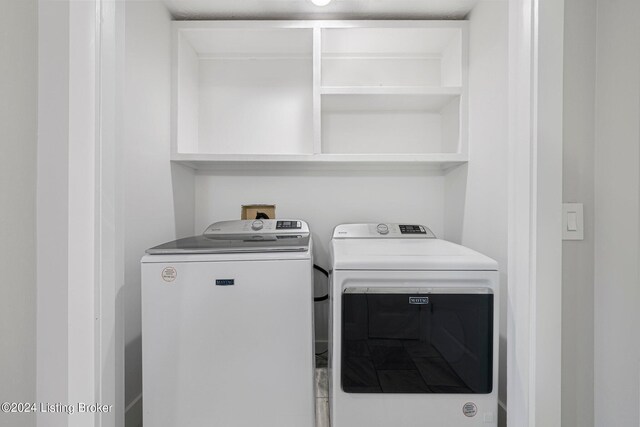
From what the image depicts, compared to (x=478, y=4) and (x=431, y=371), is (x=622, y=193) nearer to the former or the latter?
(x=431, y=371)

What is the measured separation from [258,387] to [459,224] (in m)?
1.40

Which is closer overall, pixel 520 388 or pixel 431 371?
pixel 520 388

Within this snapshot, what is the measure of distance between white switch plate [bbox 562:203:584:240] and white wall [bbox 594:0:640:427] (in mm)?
56

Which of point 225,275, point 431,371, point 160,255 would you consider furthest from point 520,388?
point 160,255

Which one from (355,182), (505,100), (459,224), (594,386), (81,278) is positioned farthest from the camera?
(355,182)

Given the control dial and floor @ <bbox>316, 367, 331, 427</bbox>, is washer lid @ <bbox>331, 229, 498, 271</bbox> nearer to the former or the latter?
the control dial

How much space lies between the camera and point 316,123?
1685 millimetres

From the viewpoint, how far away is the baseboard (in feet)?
4.23

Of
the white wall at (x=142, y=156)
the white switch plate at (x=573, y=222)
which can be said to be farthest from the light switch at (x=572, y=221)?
the white wall at (x=142, y=156)

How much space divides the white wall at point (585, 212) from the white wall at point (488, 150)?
0.26 meters

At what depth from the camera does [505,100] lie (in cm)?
129

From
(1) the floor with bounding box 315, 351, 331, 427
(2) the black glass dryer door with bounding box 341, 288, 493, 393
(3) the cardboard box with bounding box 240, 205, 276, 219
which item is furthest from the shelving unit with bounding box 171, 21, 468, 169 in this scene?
(1) the floor with bounding box 315, 351, 331, 427

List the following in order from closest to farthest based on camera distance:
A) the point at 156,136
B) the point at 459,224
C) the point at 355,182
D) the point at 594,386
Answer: the point at 594,386, the point at 156,136, the point at 459,224, the point at 355,182
